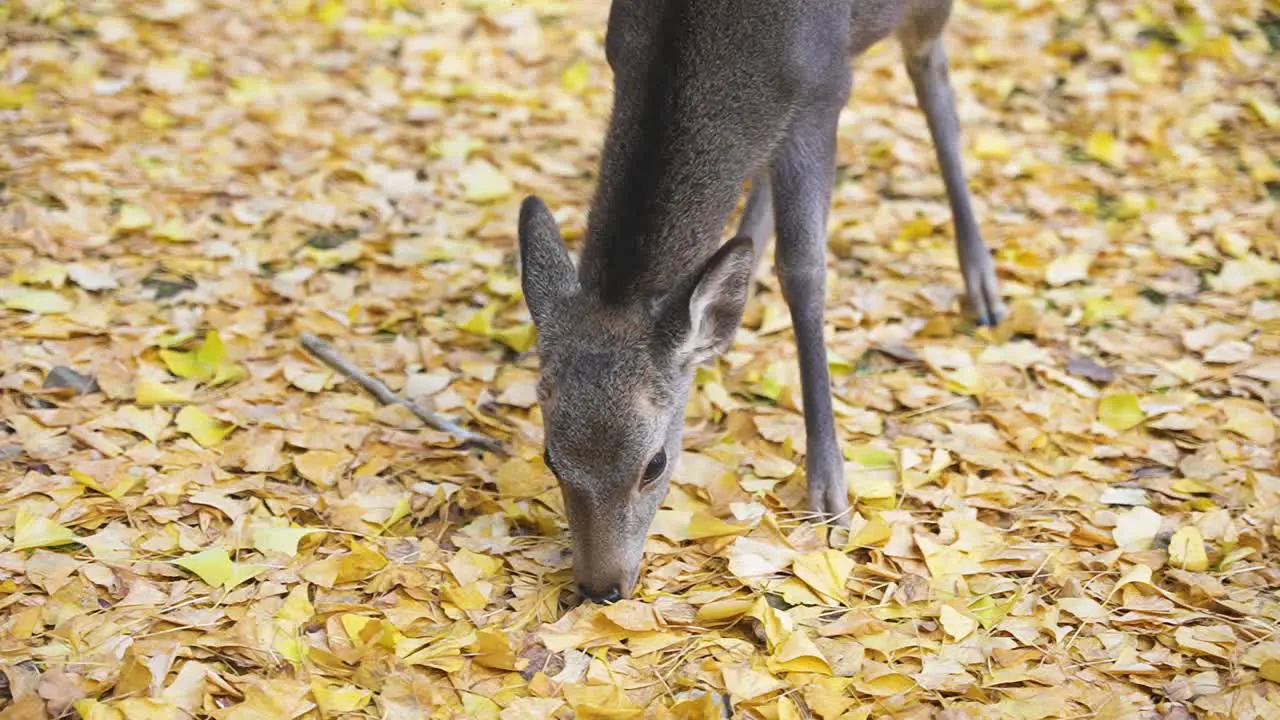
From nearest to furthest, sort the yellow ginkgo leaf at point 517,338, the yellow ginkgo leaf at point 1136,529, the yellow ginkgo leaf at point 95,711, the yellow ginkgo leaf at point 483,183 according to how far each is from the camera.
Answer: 1. the yellow ginkgo leaf at point 95,711
2. the yellow ginkgo leaf at point 1136,529
3. the yellow ginkgo leaf at point 517,338
4. the yellow ginkgo leaf at point 483,183

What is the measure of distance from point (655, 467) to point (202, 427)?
6.36 ft

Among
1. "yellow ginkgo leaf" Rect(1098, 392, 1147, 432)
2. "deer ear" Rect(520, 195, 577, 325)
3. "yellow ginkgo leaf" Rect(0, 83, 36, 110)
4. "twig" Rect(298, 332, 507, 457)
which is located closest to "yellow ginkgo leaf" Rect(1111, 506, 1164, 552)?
"yellow ginkgo leaf" Rect(1098, 392, 1147, 432)

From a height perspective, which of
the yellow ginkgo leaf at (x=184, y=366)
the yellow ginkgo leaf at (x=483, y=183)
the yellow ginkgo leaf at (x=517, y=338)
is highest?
the yellow ginkgo leaf at (x=483, y=183)

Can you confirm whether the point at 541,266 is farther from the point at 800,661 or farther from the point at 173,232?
the point at 173,232

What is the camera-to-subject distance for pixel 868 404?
5820 mm

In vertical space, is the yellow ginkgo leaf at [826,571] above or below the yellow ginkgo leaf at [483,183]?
below

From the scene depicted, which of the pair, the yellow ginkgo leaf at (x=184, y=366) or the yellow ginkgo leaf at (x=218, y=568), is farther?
the yellow ginkgo leaf at (x=184, y=366)

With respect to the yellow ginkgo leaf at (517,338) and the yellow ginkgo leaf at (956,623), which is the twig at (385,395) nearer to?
the yellow ginkgo leaf at (517,338)

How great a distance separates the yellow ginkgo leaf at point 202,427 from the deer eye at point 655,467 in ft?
5.99


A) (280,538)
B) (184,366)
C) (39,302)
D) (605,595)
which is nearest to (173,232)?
(39,302)

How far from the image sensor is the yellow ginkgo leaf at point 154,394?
17.8ft

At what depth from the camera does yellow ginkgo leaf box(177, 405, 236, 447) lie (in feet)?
17.2

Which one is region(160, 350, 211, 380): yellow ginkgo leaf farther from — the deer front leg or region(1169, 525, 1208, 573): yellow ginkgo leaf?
region(1169, 525, 1208, 573): yellow ginkgo leaf

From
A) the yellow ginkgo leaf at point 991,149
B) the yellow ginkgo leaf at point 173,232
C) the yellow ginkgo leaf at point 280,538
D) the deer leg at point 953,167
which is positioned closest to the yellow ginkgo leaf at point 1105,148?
the yellow ginkgo leaf at point 991,149
